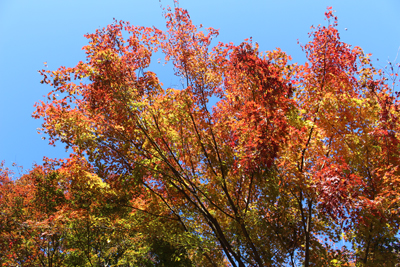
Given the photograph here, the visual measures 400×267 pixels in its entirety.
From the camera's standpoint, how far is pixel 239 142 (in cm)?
519

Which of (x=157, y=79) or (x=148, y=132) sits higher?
(x=157, y=79)

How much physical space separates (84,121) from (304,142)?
445cm

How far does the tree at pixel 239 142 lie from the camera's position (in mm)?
4426

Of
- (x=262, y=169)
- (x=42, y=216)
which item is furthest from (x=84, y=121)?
(x=42, y=216)

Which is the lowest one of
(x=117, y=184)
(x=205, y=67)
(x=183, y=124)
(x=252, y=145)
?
(x=117, y=184)

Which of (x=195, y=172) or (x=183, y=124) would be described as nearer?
(x=183, y=124)

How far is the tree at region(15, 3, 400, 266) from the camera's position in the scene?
4.43 meters

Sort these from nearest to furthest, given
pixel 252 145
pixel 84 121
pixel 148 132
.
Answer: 1. pixel 252 145
2. pixel 84 121
3. pixel 148 132

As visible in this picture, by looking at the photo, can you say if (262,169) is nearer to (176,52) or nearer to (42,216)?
(176,52)

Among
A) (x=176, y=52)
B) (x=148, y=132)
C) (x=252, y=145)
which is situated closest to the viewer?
(x=252, y=145)

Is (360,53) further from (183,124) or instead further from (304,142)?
(183,124)

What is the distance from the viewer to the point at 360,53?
215 inches

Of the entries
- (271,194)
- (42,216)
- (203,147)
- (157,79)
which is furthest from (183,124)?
(42,216)

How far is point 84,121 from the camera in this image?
15.4ft
